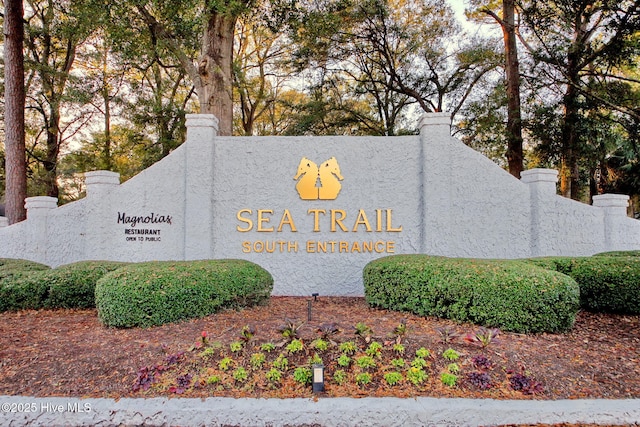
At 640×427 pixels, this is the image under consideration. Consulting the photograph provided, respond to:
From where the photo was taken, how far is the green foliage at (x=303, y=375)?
11.6 ft

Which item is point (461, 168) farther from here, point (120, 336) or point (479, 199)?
point (120, 336)

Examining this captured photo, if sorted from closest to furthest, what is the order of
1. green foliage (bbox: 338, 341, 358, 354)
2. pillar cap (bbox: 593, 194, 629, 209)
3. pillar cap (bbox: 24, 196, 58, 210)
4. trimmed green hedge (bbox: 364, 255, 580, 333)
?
green foliage (bbox: 338, 341, 358, 354) → trimmed green hedge (bbox: 364, 255, 580, 333) → pillar cap (bbox: 593, 194, 629, 209) → pillar cap (bbox: 24, 196, 58, 210)

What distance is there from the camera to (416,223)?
7.45m

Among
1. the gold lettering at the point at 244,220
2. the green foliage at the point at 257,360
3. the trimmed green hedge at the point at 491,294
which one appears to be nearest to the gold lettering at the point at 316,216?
the gold lettering at the point at 244,220

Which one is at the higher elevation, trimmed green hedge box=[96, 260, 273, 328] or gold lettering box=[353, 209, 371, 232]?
gold lettering box=[353, 209, 371, 232]

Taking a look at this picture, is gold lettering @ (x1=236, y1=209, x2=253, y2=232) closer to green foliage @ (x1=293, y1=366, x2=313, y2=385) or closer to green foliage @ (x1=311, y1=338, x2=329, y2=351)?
green foliage @ (x1=311, y1=338, x2=329, y2=351)

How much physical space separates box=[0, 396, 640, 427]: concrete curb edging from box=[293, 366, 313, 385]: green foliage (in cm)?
27

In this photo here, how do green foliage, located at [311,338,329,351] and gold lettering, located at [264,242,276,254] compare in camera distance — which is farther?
gold lettering, located at [264,242,276,254]

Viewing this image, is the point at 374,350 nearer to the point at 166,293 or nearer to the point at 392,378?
the point at 392,378

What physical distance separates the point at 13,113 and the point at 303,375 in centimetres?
1178

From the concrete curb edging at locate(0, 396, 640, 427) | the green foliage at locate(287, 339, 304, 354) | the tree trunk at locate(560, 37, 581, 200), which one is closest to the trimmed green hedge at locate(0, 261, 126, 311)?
the concrete curb edging at locate(0, 396, 640, 427)

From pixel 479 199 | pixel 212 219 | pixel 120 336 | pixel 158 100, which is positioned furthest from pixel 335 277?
pixel 158 100

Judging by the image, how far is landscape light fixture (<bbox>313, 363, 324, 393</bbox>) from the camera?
3395 mm

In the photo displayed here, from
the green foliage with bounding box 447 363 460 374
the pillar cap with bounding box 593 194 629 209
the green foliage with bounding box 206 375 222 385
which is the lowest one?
the green foliage with bounding box 206 375 222 385
